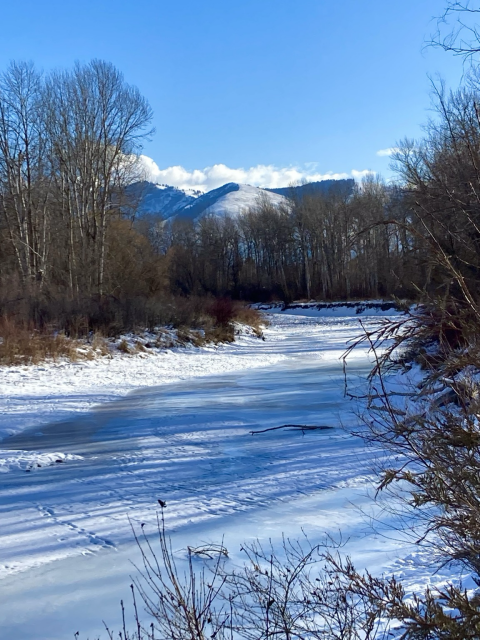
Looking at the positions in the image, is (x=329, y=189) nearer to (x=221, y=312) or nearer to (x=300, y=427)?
(x=221, y=312)

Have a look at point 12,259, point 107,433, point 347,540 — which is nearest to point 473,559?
point 347,540

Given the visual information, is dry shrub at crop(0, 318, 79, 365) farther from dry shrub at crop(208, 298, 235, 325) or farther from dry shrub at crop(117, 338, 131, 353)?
dry shrub at crop(208, 298, 235, 325)

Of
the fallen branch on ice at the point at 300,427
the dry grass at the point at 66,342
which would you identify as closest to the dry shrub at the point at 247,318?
the dry grass at the point at 66,342

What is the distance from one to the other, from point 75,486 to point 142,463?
1180 mm

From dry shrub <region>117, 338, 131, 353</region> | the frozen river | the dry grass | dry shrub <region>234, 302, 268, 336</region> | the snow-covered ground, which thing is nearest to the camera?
the frozen river

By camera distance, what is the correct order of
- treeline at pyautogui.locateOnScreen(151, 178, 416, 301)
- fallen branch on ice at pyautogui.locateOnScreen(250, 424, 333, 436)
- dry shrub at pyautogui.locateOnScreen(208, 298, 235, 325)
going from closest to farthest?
fallen branch on ice at pyautogui.locateOnScreen(250, 424, 333, 436) < dry shrub at pyautogui.locateOnScreen(208, 298, 235, 325) < treeline at pyautogui.locateOnScreen(151, 178, 416, 301)

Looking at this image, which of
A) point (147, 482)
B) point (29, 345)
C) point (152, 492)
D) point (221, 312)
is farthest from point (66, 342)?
point (152, 492)

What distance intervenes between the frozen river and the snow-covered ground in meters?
0.02

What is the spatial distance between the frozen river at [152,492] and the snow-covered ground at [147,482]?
2 centimetres

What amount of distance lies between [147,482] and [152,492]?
38 cm

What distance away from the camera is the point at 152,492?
6285 mm

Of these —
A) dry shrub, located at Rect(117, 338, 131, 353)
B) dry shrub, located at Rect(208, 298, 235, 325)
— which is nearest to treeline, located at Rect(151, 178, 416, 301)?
dry shrub, located at Rect(208, 298, 235, 325)

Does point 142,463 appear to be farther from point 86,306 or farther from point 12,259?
point 12,259

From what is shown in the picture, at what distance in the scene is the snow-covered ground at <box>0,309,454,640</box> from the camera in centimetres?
426
